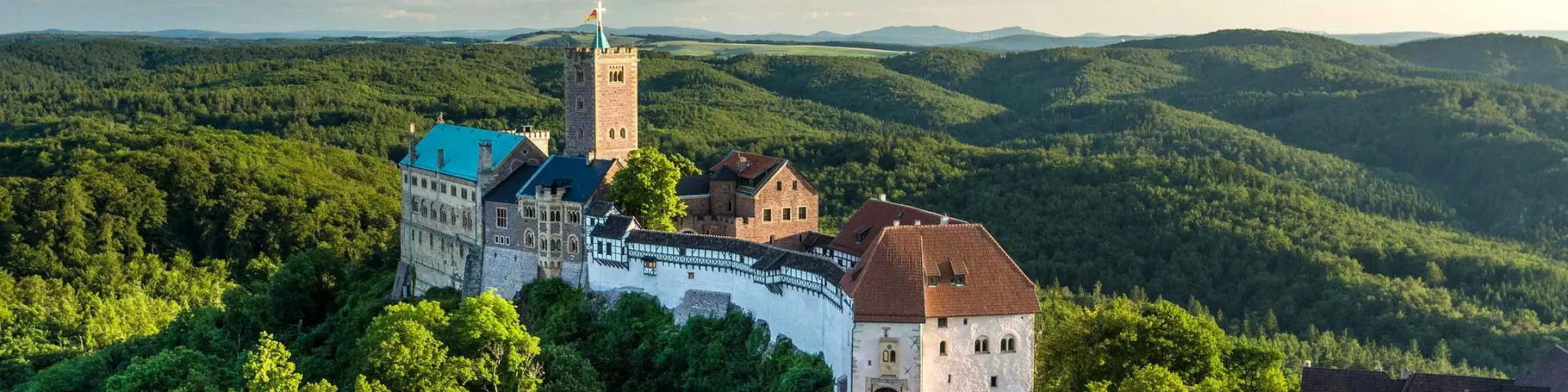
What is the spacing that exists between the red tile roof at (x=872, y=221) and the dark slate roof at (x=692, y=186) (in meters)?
7.24

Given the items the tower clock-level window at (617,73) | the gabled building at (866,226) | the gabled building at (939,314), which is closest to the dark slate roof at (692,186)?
the gabled building at (866,226)

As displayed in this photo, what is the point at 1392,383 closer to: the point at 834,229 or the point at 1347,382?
the point at 1347,382

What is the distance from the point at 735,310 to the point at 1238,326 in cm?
5658

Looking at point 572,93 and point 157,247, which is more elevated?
point 572,93

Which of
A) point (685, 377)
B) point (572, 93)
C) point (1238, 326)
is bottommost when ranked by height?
point (1238, 326)

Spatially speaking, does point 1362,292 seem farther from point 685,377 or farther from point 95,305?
point 95,305

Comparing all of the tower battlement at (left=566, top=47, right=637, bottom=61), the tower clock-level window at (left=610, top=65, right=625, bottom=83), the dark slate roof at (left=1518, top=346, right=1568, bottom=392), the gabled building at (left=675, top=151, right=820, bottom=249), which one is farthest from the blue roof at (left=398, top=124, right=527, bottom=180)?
the dark slate roof at (left=1518, top=346, right=1568, bottom=392)

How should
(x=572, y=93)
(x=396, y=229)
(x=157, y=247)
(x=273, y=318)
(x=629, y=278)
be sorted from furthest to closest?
1. (x=157, y=247)
2. (x=396, y=229)
3. (x=273, y=318)
4. (x=572, y=93)
5. (x=629, y=278)

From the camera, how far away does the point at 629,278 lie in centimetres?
7112

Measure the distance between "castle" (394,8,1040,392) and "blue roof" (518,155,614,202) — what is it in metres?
0.08

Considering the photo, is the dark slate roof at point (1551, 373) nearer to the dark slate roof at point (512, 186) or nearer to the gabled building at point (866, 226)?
the gabled building at point (866, 226)

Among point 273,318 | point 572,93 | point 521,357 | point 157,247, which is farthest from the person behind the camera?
point 157,247

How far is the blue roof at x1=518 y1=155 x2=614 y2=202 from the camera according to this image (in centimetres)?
7325

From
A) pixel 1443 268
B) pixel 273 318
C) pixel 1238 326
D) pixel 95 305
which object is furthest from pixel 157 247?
pixel 1443 268
